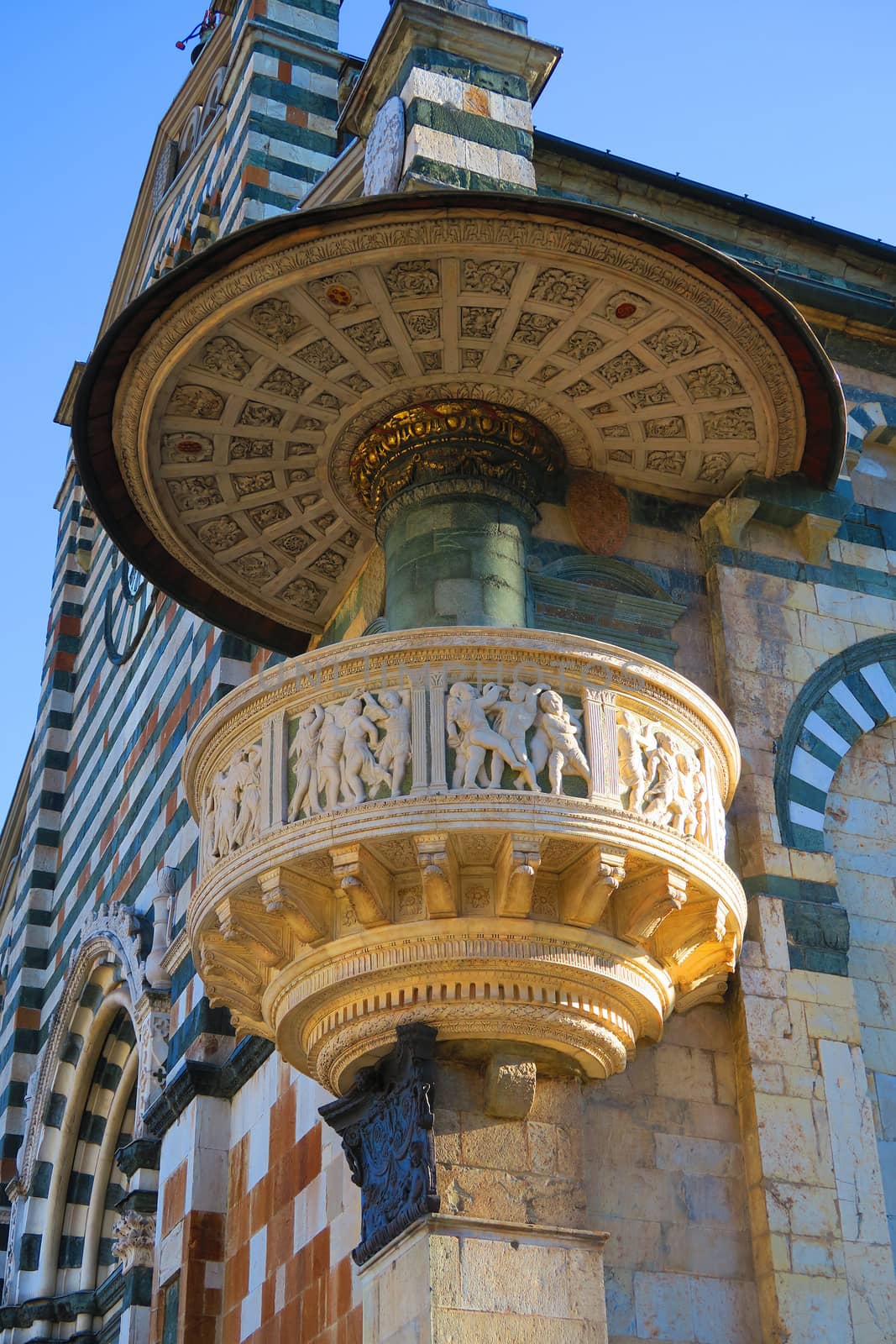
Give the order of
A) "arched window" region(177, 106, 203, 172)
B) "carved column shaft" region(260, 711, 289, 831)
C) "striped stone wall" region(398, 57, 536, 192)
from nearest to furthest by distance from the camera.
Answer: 1. "carved column shaft" region(260, 711, 289, 831)
2. "striped stone wall" region(398, 57, 536, 192)
3. "arched window" region(177, 106, 203, 172)

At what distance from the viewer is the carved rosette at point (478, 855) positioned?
7801 millimetres

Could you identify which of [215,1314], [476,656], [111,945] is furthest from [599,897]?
[111,945]

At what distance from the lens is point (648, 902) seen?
318 inches

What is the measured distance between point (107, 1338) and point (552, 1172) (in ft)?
23.0

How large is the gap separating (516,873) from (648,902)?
2.37ft

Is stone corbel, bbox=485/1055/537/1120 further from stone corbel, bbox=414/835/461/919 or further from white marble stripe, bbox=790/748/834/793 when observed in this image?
white marble stripe, bbox=790/748/834/793

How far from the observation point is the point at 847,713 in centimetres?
990

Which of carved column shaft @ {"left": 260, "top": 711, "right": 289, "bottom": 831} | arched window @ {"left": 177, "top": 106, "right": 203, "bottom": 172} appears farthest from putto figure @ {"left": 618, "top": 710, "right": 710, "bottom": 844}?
arched window @ {"left": 177, "top": 106, "right": 203, "bottom": 172}

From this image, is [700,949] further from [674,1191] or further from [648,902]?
[674,1191]

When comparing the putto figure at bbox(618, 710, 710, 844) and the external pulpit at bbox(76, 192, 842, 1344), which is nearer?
the external pulpit at bbox(76, 192, 842, 1344)

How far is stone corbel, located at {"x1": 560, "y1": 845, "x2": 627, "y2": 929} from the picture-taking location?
780cm

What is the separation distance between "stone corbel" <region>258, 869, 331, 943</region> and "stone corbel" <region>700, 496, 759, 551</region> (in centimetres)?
321

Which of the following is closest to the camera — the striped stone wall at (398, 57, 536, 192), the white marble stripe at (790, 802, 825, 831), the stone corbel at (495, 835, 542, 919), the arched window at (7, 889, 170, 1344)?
the stone corbel at (495, 835, 542, 919)

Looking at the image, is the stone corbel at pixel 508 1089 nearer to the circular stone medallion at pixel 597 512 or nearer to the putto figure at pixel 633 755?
the putto figure at pixel 633 755
